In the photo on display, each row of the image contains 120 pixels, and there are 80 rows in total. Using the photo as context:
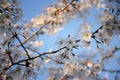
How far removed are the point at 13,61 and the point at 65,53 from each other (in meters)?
1.10

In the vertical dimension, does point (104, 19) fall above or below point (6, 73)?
above

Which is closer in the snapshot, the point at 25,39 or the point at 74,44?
the point at 74,44

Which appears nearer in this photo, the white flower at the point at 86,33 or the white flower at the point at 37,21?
the white flower at the point at 86,33

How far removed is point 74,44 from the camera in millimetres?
4988

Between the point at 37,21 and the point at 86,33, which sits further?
the point at 37,21

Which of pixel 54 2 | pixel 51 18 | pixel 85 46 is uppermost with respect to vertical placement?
Result: pixel 54 2

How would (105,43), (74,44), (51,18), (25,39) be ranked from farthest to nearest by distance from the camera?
(25,39) < (51,18) < (105,43) < (74,44)

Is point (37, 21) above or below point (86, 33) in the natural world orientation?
above

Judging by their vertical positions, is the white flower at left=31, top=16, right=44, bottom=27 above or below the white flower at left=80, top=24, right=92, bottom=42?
above

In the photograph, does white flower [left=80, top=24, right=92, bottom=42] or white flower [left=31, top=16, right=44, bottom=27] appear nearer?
white flower [left=80, top=24, right=92, bottom=42]

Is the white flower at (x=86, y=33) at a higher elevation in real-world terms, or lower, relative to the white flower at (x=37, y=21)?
lower

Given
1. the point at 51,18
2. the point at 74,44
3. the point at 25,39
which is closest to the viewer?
the point at 74,44

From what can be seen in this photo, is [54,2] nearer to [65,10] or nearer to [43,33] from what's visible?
[65,10]

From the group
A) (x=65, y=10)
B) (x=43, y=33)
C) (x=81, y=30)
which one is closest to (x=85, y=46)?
(x=81, y=30)
